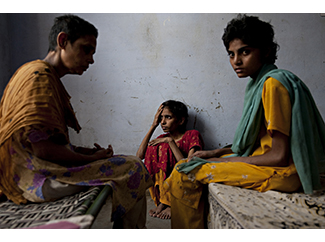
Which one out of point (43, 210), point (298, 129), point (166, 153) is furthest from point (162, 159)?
point (43, 210)

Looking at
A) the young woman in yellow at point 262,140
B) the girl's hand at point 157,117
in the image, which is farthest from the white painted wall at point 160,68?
the young woman in yellow at point 262,140

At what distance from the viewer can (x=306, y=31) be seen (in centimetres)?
293

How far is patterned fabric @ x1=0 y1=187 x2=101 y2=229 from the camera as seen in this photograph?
96cm

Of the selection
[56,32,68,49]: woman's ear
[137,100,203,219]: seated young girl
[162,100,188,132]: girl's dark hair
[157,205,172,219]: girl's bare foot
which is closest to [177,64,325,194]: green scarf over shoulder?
[157,205,172,219]: girl's bare foot

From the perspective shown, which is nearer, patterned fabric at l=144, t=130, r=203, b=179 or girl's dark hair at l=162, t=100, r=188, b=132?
patterned fabric at l=144, t=130, r=203, b=179

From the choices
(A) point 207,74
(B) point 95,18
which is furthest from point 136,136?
(B) point 95,18

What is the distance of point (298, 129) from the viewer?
140cm

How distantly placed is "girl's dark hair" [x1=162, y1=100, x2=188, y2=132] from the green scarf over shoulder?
121 cm

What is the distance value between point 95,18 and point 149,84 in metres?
1.19

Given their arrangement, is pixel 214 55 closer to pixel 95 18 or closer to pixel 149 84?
pixel 149 84

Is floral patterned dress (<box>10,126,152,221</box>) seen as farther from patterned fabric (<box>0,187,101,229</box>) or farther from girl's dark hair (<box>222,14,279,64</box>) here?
girl's dark hair (<box>222,14,279,64</box>)

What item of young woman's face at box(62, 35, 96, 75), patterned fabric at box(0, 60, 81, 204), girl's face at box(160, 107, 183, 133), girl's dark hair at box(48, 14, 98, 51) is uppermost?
girl's dark hair at box(48, 14, 98, 51)

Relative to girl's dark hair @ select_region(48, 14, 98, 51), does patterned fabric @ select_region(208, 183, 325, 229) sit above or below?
below

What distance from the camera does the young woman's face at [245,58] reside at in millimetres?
1659
